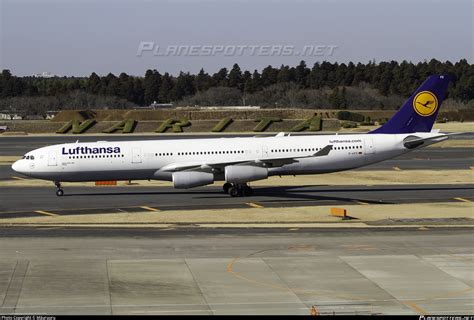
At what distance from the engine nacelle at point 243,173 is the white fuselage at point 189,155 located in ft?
2.50

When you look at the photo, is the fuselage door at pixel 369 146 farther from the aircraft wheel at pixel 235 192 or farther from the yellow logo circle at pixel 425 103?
the aircraft wheel at pixel 235 192

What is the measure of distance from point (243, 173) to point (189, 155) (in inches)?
176

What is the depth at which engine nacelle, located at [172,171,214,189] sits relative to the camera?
172 feet

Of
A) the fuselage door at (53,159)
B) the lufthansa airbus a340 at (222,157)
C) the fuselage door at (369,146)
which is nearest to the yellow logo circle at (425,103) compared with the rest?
the lufthansa airbus a340 at (222,157)

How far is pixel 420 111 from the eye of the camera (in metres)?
56.9

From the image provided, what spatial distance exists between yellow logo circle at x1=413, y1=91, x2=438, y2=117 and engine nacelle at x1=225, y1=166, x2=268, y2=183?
13.0m

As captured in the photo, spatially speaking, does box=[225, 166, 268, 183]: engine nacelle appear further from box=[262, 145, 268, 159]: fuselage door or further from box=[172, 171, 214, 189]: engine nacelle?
box=[262, 145, 268, 159]: fuselage door

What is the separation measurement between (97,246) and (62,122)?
121m

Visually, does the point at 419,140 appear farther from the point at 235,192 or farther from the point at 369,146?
the point at 235,192

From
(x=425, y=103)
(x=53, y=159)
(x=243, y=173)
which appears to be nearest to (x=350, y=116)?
(x=425, y=103)

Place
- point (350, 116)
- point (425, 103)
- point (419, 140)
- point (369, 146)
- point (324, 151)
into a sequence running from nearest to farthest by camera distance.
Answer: point (324, 151) → point (419, 140) → point (369, 146) → point (425, 103) → point (350, 116)

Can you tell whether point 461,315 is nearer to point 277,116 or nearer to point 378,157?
point 378,157

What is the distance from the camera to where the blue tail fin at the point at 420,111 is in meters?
56.6

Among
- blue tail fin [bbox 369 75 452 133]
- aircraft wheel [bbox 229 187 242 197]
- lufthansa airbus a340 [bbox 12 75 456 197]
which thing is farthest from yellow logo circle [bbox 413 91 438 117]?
aircraft wheel [bbox 229 187 242 197]
